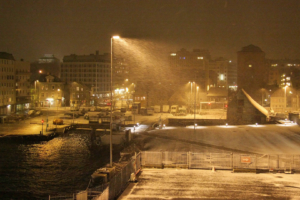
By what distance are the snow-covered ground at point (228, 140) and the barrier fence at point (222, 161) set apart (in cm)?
220

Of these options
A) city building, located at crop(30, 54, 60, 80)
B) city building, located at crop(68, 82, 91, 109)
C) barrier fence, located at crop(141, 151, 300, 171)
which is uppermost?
city building, located at crop(30, 54, 60, 80)

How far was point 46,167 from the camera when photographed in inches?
496

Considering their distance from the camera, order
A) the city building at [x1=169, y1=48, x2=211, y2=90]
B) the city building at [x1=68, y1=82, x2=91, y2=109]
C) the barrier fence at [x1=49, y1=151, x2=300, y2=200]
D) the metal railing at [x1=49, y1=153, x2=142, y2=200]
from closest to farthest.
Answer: the metal railing at [x1=49, y1=153, x2=142, y2=200] < the barrier fence at [x1=49, y1=151, x2=300, y2=200] < the city building at [x1=68, y1=82, x2=91, y2=109] < the city building at [x1=169, y1=48, x2=211, y2=90]

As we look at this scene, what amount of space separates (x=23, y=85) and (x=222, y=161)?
108 ft

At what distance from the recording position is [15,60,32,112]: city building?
3462 cm

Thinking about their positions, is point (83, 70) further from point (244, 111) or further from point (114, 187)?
point (114, 187)

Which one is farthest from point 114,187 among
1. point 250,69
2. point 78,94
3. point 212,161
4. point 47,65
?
point 47,65

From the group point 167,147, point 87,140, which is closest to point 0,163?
point 87,140

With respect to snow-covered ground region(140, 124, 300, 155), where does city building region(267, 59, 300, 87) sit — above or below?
above

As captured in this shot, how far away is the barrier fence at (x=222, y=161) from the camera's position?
8.12 meters

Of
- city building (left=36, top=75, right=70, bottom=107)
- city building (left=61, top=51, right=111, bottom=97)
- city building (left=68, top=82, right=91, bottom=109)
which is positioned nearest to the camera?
city building (left=36, top=75, right=70, bottom=107)

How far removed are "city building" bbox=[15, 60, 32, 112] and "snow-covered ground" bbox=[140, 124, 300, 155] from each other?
2443cm

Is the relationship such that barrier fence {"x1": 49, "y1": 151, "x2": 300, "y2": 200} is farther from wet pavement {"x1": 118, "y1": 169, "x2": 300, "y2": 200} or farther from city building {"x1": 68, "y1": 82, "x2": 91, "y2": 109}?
city building {"x1": 68, "y1": 82, "x2": 91, "y2": 109}

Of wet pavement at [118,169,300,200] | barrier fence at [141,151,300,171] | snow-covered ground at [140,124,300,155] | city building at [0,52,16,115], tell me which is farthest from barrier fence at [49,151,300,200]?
city building at [0,52,16,115]
